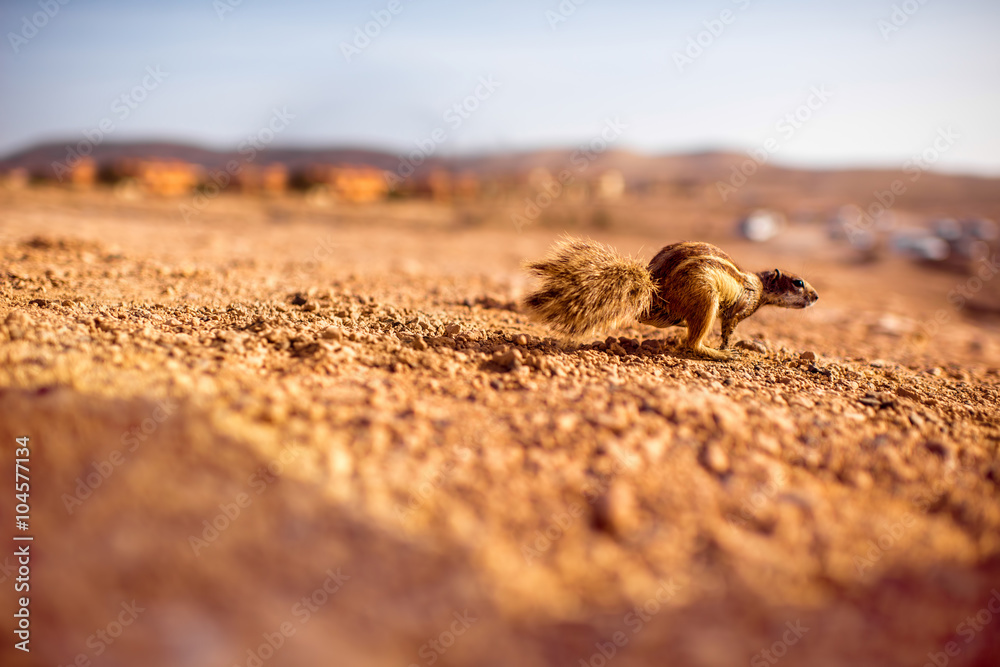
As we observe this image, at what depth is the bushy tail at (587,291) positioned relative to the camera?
14.6 feet

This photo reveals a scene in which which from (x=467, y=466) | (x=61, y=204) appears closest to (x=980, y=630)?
(x=467, y=466)

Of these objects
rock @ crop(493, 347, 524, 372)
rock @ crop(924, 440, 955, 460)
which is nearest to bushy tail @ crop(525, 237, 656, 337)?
rock @ crop(493, 347, 524, 372)

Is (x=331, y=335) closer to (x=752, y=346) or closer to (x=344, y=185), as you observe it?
(x=752, y=346)

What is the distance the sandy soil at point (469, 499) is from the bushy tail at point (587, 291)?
32 cm

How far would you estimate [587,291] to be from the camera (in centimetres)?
446

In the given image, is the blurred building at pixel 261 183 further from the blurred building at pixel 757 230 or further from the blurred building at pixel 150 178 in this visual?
the blurred building at pixel 757 230

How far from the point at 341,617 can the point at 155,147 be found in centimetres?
10921

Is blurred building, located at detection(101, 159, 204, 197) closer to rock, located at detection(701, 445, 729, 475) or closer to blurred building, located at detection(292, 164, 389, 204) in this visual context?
blurred building, located at detection(292, 164, 389, 204)

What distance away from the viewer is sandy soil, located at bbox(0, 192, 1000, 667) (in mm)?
2008

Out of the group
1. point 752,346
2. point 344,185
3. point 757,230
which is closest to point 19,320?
point 752,346

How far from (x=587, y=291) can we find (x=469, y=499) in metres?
2.39

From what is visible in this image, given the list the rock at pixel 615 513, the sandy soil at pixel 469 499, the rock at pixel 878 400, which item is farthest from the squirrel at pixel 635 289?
the rock at pixel 615 513

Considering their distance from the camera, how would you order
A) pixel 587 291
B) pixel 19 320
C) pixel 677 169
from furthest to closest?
pixel 677 169 → pixel 587 291 → pixel 19 320

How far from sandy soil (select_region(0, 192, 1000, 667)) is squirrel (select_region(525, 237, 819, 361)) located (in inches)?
13.7
